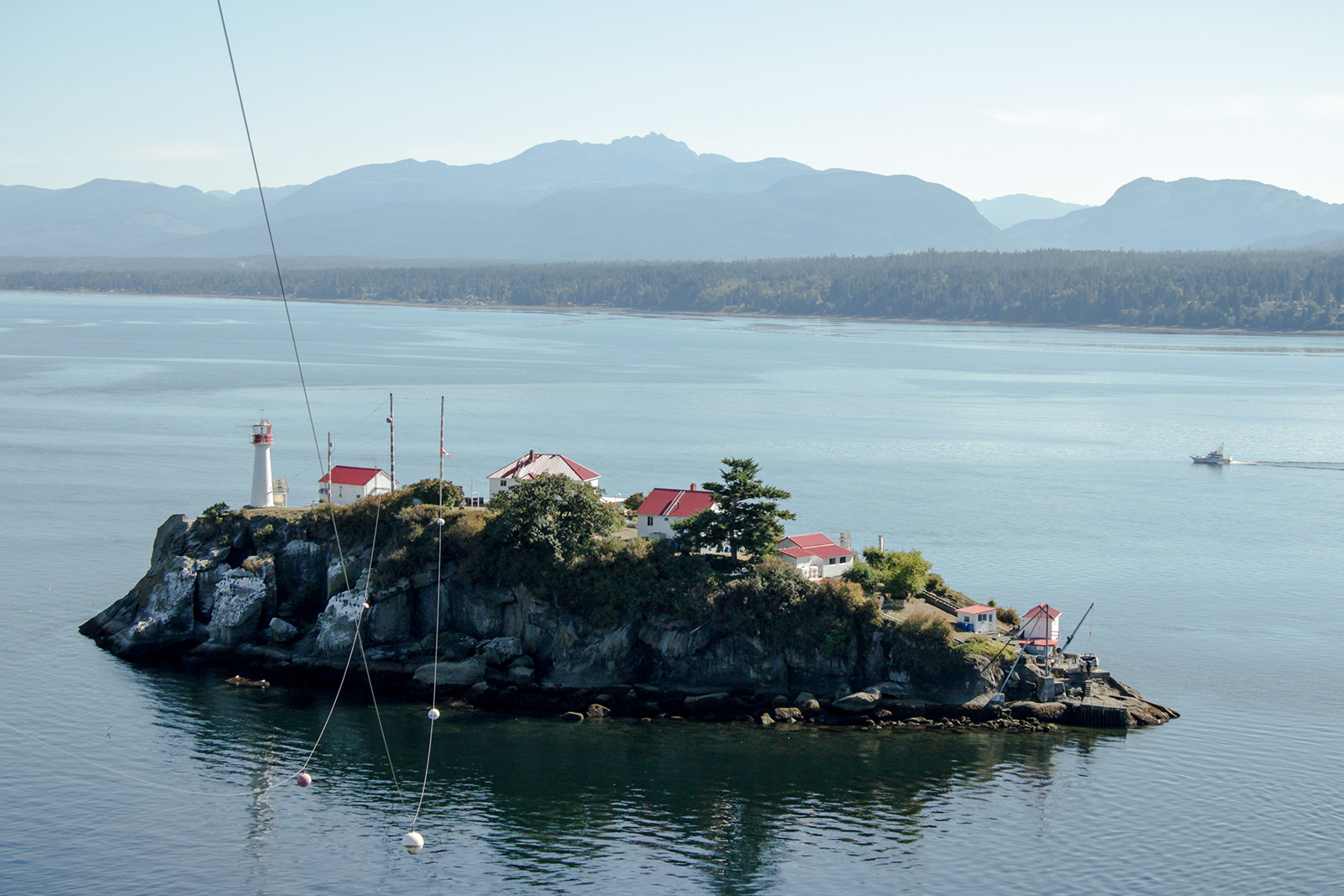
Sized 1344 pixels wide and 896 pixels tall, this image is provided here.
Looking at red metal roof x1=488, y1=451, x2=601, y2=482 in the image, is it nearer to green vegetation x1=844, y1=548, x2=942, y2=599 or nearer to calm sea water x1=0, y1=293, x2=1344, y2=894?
green vegetation x1=844, y1=548, x2=942, y2=599

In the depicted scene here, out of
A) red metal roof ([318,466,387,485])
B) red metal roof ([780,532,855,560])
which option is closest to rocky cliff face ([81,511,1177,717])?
red metal roof ([318,466,387,485])

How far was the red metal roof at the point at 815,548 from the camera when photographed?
45.5 m

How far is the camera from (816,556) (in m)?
45.8

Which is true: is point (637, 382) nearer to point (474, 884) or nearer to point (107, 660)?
point (107, 660)

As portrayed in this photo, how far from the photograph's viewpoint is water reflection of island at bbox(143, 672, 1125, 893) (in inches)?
1253

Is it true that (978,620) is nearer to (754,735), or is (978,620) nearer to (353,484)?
(754,735)

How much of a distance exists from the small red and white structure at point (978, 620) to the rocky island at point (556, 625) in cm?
97

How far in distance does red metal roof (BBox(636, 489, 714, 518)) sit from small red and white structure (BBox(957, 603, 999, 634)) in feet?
32.7

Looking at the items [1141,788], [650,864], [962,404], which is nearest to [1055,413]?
[962,404]

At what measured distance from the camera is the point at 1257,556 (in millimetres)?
63594

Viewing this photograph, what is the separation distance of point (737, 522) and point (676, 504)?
363cm

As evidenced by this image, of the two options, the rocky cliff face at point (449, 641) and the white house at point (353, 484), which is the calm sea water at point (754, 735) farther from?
the white house at point (353, 484)

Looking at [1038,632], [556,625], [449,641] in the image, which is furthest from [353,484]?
[1038,632]

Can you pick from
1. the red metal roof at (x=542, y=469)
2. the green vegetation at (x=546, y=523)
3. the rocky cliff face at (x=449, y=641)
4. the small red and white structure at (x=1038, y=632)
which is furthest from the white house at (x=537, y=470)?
the small red and white structure at (x=1038, y=632)
